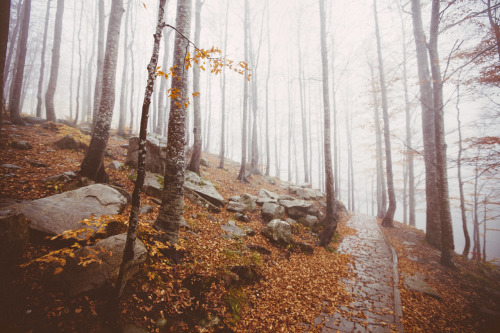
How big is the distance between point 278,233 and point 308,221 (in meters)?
2.72

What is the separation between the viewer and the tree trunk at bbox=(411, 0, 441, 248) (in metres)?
9.44

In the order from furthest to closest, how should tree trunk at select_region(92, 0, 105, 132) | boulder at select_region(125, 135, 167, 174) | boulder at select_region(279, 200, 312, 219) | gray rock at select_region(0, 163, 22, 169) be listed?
1. tree trunk at select_region(92, 0, 105, 132)
2. boulder at select_region(279, 200, 312, 219)
3. boulder at select_region(125, 135, 167, 174)
4. gray rock at select_region(0, 163, 22, 169)

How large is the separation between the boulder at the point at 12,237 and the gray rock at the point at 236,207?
600 cm

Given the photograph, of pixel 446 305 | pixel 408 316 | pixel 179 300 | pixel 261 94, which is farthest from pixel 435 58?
pixel 261 94

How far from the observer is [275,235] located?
6.99 m

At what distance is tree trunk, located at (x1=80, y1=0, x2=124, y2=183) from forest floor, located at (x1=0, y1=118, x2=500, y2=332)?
73 centimetres

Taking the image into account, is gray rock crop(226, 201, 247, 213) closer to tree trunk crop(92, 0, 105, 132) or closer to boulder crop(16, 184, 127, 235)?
boulder crop(16, 184, 127, 235)

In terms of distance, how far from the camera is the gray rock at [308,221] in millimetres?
9068

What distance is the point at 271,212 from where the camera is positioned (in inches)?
333

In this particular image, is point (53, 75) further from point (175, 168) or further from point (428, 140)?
point (428, 140)

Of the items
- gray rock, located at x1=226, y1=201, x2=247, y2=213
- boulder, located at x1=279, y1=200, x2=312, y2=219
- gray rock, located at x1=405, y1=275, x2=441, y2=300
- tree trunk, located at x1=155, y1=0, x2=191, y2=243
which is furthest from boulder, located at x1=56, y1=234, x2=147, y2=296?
gray rock, located at x1=405, y1=275, x2=441, y2=300

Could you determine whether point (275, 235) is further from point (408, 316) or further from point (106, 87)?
point (106, 87)

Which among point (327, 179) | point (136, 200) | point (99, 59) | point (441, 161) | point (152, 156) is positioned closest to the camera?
point (136, 200)

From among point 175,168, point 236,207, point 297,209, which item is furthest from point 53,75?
point 297,209
